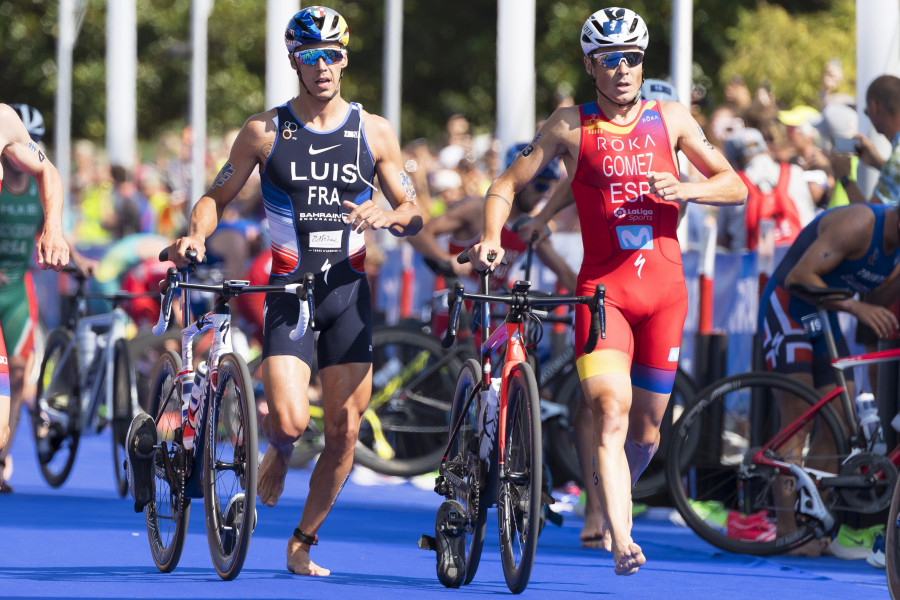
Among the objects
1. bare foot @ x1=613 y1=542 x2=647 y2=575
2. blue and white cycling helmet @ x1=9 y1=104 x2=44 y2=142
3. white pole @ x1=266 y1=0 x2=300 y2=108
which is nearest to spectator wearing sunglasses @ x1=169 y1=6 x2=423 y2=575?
bare foot @ x1=613 y1=542 x2=647 y2=575

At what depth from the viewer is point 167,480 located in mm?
7746

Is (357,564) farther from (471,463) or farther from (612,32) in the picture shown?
(612,32)

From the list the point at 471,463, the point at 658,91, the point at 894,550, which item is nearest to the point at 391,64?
the point at 658,91

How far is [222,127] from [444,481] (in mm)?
37898

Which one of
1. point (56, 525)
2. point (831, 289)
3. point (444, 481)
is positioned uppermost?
point (831, 289)

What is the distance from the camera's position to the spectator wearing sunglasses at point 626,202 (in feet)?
24.8

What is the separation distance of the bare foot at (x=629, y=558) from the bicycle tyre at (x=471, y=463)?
0.62 meters

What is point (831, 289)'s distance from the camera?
9016 mm

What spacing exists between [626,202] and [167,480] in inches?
90.3

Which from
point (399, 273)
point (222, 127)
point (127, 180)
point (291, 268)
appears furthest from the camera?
point (222, 127)

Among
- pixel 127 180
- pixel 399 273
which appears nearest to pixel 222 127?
pixel 127 180

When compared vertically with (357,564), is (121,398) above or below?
above

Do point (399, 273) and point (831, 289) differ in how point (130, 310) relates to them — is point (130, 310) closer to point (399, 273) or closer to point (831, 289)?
point (399, 273)

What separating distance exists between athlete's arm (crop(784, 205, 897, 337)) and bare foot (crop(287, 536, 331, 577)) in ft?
9.78
